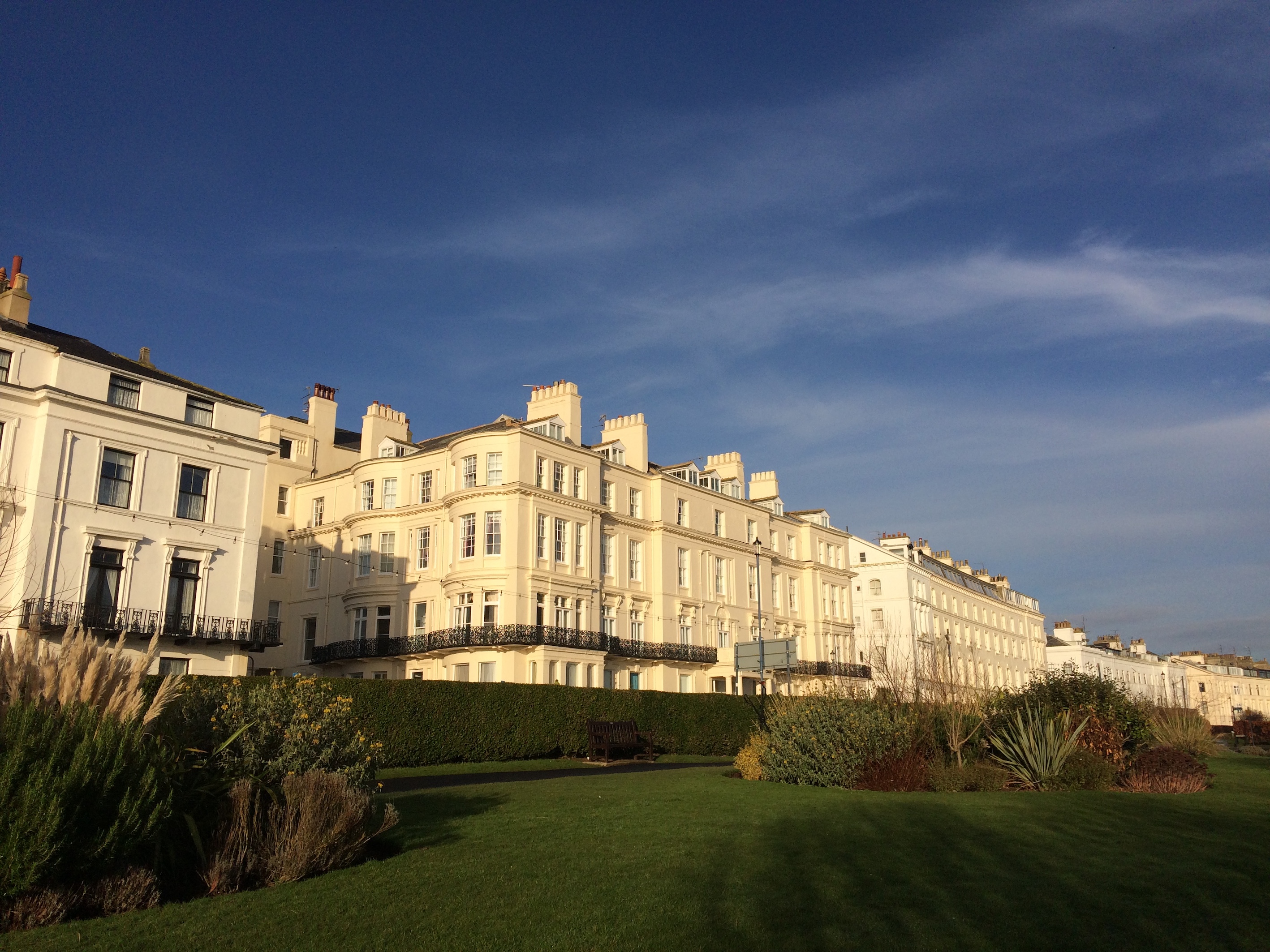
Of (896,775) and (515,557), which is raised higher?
(515,557)

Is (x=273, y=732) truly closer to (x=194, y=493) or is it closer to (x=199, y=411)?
(x=194, y=493)

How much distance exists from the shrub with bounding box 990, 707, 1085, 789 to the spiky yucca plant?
15.4 metres

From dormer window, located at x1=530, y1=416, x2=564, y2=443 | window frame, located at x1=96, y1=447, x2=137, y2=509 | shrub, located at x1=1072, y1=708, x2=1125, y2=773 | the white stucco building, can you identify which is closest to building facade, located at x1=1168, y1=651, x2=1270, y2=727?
the white stucco building

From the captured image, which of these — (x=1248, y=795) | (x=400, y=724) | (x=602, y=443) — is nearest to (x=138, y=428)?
(x=400, y=724)

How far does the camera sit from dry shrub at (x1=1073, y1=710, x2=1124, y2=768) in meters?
20.3

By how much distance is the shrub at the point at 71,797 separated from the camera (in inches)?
323

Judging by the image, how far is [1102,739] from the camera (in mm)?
20453

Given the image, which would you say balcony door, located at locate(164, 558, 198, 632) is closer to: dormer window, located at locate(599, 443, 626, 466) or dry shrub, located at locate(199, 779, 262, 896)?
dormer window, located at locate(599, 443, 626, 466)

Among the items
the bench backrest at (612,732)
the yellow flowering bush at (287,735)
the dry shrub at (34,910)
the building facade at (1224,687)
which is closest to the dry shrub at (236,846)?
the yellow flowering bush at (287,735)

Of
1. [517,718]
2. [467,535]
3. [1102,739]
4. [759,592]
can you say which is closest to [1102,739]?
[1102,739]

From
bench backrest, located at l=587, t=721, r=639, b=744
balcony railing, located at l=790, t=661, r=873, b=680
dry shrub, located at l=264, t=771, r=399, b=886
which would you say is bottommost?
dry shrub, located at l=264, t=771, r=399, b=886

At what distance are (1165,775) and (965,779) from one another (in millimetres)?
4232

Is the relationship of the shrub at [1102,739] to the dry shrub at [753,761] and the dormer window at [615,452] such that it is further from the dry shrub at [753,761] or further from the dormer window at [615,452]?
A: the dormer window at [615,452]

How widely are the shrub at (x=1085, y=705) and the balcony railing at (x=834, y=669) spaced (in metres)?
32.9
